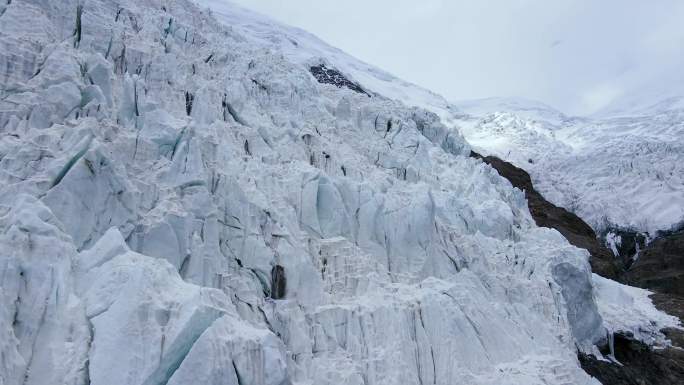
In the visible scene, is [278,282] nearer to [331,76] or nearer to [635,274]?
[635,274]

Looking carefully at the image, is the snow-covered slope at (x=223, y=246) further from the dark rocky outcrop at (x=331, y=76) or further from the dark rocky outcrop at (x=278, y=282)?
the dark rocky outcrop at (x=331, y=76)

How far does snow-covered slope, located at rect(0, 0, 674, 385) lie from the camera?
32.9 feet

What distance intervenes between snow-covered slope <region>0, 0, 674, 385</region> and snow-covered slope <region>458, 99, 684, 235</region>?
102ft

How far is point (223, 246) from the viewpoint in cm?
1531

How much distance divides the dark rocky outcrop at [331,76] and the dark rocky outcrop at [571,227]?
15.7m

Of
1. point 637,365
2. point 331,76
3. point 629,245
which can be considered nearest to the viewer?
point 637,365

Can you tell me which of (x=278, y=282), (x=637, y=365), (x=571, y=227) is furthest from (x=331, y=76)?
(x=278, y=282)

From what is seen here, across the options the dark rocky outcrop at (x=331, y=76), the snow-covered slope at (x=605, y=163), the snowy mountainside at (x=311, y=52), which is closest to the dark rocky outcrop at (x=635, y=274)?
the snow-covered slope at (x=605, y=163)

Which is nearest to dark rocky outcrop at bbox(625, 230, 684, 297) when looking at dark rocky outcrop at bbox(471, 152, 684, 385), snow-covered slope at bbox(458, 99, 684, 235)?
dark rocky outcrop at bbox(471, 152, 684, 385)

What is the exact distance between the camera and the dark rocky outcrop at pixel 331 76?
52.4 m

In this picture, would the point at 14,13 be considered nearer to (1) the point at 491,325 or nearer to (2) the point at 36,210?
(2) the point at 36,210

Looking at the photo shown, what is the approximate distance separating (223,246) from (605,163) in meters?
56.0

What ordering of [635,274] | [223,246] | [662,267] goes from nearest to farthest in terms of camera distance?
[223,246] → [662,267] → [635,274]

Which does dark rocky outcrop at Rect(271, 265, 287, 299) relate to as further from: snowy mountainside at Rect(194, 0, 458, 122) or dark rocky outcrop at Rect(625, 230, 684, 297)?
snowy mountainside at Rect(194, 0, 458, 122)
